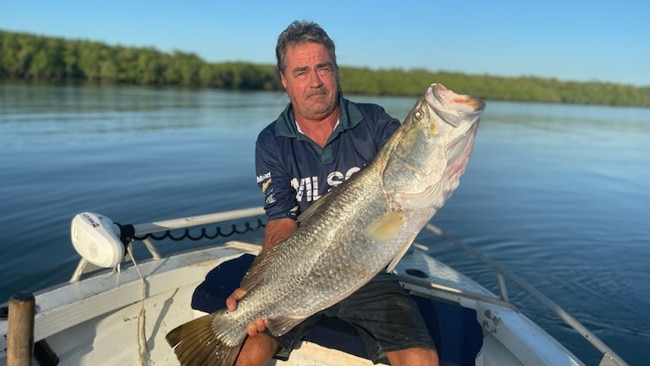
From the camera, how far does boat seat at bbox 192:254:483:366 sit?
309 centimetres

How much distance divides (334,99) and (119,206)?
7.57 metres

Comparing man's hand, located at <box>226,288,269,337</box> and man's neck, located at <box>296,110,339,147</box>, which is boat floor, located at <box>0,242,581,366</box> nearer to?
man's hand, located at <box>226,288,269,337</box>

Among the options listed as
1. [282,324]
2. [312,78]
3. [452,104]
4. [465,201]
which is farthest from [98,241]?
[465,201]

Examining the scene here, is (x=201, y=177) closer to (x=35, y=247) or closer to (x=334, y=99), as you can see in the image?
(x=35, y=247)

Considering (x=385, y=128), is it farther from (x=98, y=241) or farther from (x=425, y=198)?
(x=98, y=241)

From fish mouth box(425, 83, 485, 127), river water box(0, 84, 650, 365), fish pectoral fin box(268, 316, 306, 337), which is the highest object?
fish mouth box(425, 83, 485, 127)

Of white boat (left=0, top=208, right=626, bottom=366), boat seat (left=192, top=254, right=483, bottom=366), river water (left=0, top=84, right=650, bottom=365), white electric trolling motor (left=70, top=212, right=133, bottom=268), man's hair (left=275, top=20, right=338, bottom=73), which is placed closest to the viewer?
boat seat (left=192, top=254, right=483, bottom=366)

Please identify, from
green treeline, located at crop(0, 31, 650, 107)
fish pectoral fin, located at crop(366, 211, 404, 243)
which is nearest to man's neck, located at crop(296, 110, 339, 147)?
fish pectoral fin, located at crop(366, 211, 404, 243)

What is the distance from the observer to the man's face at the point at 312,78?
3.57 m

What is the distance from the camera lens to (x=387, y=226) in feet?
8.69

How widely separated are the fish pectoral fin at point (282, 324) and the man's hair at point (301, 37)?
192 centimetres

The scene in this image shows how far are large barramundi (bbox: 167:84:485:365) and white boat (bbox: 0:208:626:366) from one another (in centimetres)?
53

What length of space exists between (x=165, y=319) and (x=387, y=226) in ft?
7.81

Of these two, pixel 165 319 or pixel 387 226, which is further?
pixel 165 319
